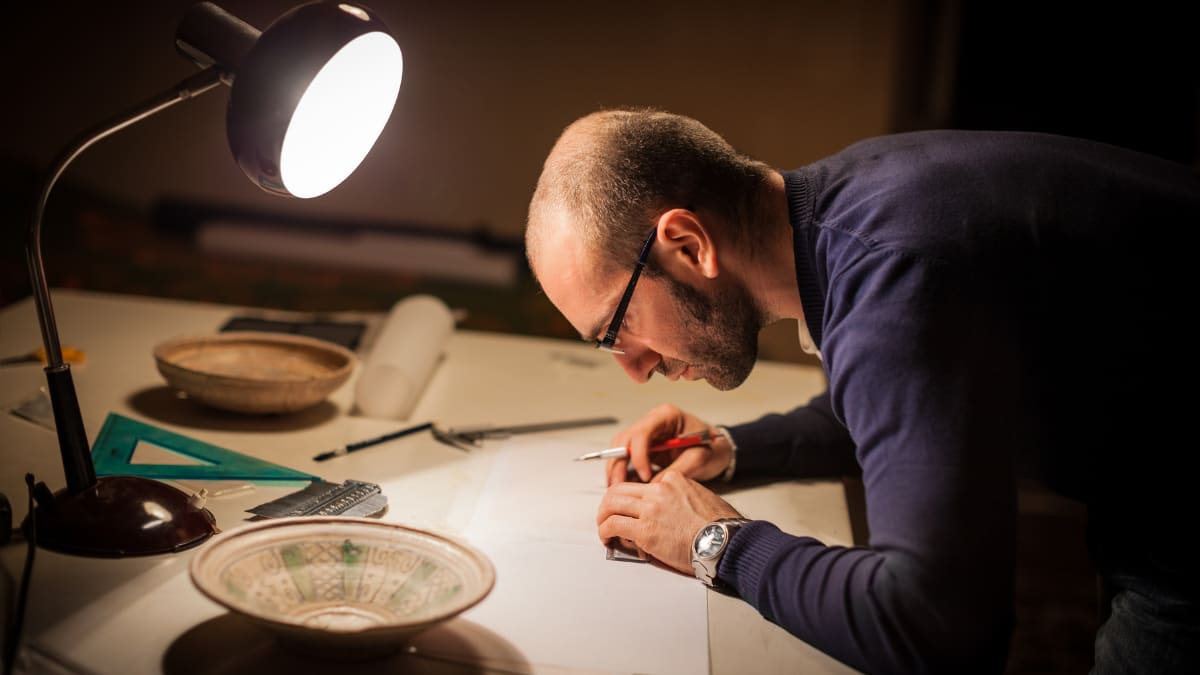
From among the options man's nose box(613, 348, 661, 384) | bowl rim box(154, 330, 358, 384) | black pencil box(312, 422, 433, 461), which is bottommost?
black pencil box(312, 422, 433, 461)

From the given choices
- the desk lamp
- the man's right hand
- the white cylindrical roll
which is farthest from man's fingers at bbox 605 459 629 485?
the desk lamp

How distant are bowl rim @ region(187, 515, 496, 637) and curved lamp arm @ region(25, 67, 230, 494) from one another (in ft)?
0.77

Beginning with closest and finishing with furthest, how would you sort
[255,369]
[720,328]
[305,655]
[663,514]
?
[305,655] → [663,514] → [720,328] → [255,369]

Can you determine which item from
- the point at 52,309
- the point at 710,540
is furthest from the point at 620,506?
the point at 52,309

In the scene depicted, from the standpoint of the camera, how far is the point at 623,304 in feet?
4.86

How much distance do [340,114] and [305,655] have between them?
0.65m

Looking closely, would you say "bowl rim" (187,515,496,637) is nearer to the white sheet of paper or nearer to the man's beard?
the white sheet of paper

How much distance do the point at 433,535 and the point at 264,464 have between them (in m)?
0.51

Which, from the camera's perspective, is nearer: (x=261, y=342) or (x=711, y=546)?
(x=711, y=546)

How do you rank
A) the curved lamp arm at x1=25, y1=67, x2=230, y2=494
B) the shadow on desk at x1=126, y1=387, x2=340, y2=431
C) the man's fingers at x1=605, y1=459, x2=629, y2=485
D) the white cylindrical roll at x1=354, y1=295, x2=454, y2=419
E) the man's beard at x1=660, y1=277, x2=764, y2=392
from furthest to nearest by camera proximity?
1. the white cylindrical roll at x1=354, y1=295, x2=454, y2=419
2. the shadow on desk at x1=126, y1=387, x2=340, y2=431
3. the man's fingers at x1=605, y1=459, x2=629, y2=485
4. the man's beard at x1=660, y1=277, x2=764, y2=392
5. the curved lamp arm at x1=25, y1=67, x2=230, y2=494

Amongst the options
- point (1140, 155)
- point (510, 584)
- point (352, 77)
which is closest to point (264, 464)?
point (510, 584)

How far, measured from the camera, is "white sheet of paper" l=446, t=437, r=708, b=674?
1175 mm

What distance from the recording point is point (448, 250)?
4516mm

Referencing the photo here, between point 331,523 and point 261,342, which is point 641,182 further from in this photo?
point 261,342
